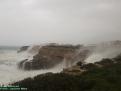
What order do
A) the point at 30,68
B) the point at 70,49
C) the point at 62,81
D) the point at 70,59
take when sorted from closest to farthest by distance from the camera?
the point at 62,81 → the point at 30,68 → the point at 70,59 → the point at 70,49

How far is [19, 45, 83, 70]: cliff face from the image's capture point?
1542 inches

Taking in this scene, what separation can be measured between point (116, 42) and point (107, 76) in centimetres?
2628

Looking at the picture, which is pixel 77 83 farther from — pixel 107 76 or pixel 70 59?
pixel 70 59

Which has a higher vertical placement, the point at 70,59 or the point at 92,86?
the point at 70,59

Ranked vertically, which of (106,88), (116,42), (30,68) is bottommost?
(106,88)

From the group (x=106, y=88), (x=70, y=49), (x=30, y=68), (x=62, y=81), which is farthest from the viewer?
(x=70, y=49)

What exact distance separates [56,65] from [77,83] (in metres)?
22.5

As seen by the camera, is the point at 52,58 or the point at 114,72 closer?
the point at 114,72

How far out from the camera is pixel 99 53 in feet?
135

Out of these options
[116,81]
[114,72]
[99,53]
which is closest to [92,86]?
[116,81]

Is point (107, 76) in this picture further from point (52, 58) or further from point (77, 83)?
point (52, 58)

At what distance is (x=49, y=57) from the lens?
42500 mm

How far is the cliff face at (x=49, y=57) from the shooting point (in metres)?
39.2

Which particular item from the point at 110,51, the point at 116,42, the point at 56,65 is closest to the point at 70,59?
the point at 56,65
